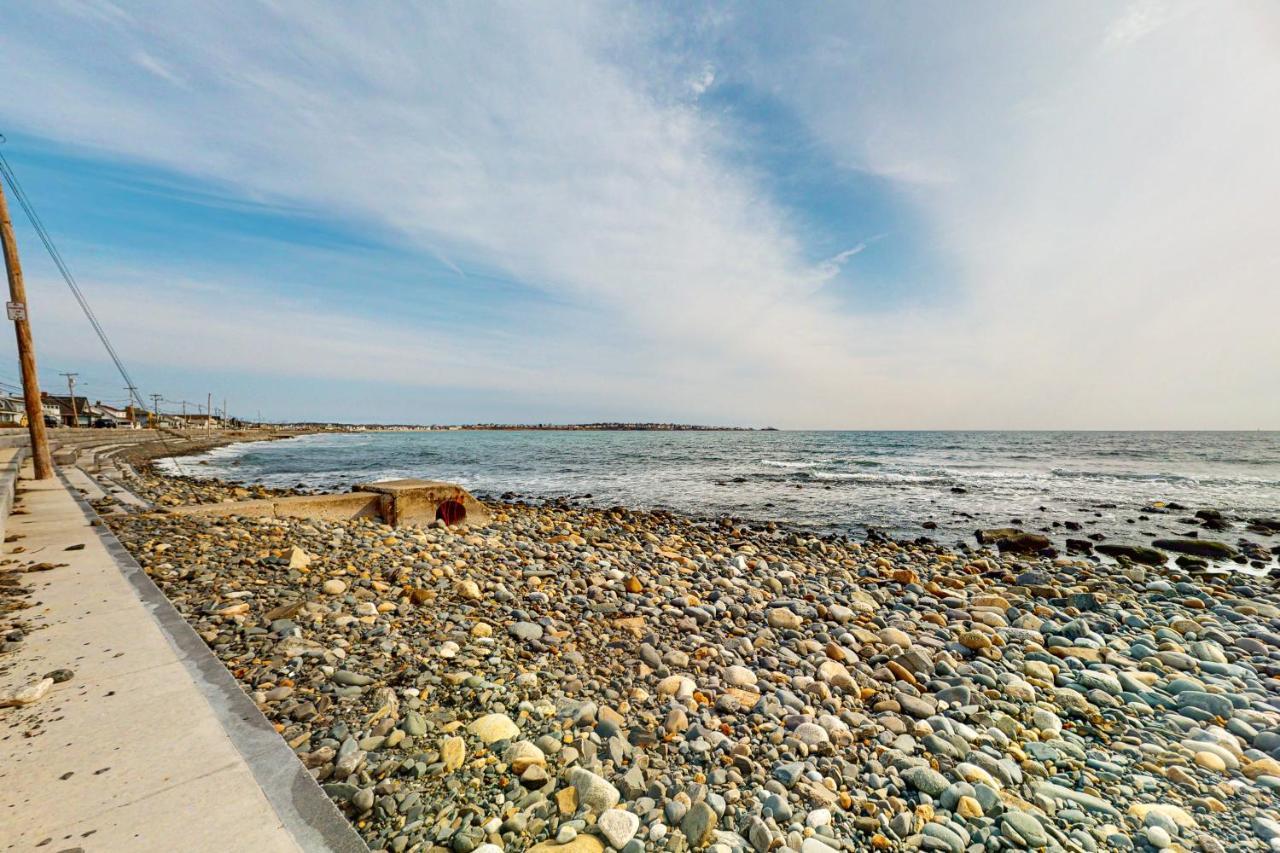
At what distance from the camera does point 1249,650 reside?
5.02m

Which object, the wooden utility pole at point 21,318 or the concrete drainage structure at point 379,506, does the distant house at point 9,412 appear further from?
the concrete drainage structure at point 379,506

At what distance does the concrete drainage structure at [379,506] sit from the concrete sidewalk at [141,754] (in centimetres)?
444

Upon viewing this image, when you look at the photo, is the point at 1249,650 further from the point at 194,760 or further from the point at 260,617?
the point at 260,617

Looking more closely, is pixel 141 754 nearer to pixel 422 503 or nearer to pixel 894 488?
pixel 422 503

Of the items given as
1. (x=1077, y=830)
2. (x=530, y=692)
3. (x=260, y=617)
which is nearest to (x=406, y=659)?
(x=530, y=692)

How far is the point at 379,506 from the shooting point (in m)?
8.76

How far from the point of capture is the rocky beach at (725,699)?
248cm

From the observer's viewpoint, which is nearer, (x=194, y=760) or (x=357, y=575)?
(x=194, y=760)

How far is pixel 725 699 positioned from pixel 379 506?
24.0 ft

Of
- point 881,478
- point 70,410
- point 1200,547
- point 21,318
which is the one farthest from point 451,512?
point 70,410

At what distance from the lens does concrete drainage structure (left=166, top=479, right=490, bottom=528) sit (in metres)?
7.95

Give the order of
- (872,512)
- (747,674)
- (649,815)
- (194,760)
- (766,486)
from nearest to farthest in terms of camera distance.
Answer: (194,760)
(649,815)
(747,674)
(872,512)
(766,486)

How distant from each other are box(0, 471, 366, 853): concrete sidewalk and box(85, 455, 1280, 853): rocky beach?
275mm

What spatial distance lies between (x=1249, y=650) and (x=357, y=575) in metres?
9.03
